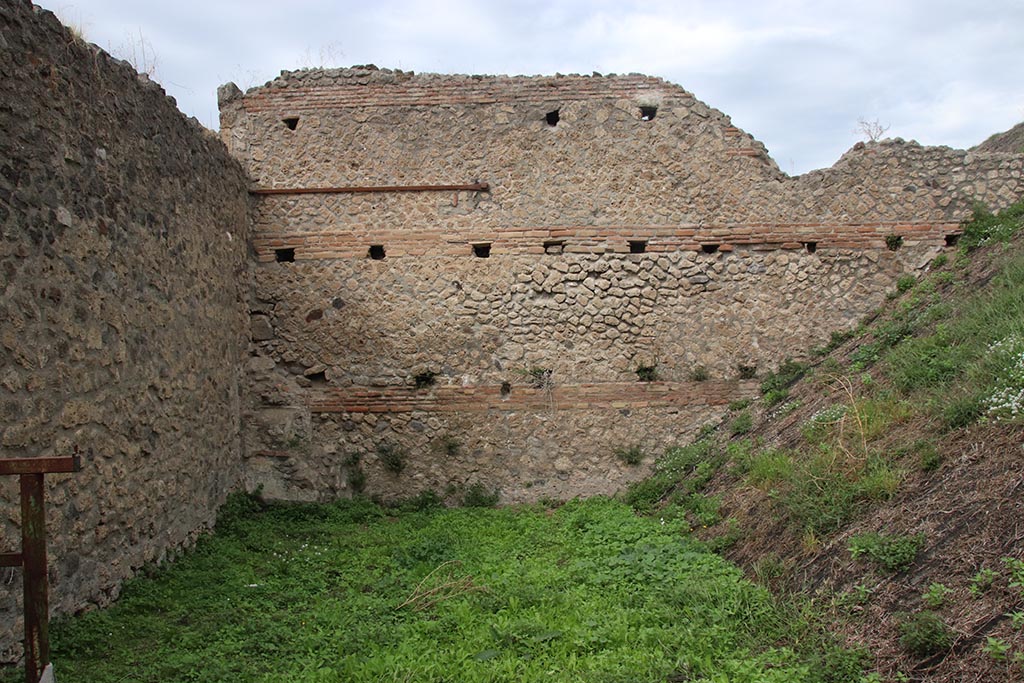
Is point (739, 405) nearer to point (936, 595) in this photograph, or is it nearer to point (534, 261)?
point (534, 261)

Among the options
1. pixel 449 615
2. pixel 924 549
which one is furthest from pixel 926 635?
pixel 449 615

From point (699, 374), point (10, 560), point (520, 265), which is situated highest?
point (520, 265)

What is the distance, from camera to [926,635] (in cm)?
325

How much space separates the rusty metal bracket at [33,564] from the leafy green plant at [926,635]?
11.3 ft

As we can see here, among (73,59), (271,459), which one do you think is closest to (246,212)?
(271,459)

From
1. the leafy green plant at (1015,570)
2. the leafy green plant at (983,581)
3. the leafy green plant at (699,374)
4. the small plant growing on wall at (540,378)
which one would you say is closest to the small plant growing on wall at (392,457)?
the small plant growing on wall at (540,378)

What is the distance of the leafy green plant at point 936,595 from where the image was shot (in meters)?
3.45

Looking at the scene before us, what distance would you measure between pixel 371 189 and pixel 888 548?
6.21 m

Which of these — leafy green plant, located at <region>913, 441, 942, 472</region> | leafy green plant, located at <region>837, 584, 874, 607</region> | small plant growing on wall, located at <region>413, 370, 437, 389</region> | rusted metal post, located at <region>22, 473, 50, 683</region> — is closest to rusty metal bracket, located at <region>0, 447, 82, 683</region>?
rusted metal post, located at <region>22, 473, 50, 683</region>

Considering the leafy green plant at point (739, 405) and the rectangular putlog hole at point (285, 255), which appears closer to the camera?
the leafy green plant at point (739, 405)

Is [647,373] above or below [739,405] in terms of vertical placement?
above

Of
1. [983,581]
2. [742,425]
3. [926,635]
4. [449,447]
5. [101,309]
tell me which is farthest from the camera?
[449,447]

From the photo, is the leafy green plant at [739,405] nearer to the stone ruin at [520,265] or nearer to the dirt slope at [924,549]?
the stone ruin at [520,265]

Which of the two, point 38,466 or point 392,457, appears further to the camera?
point 392,457
